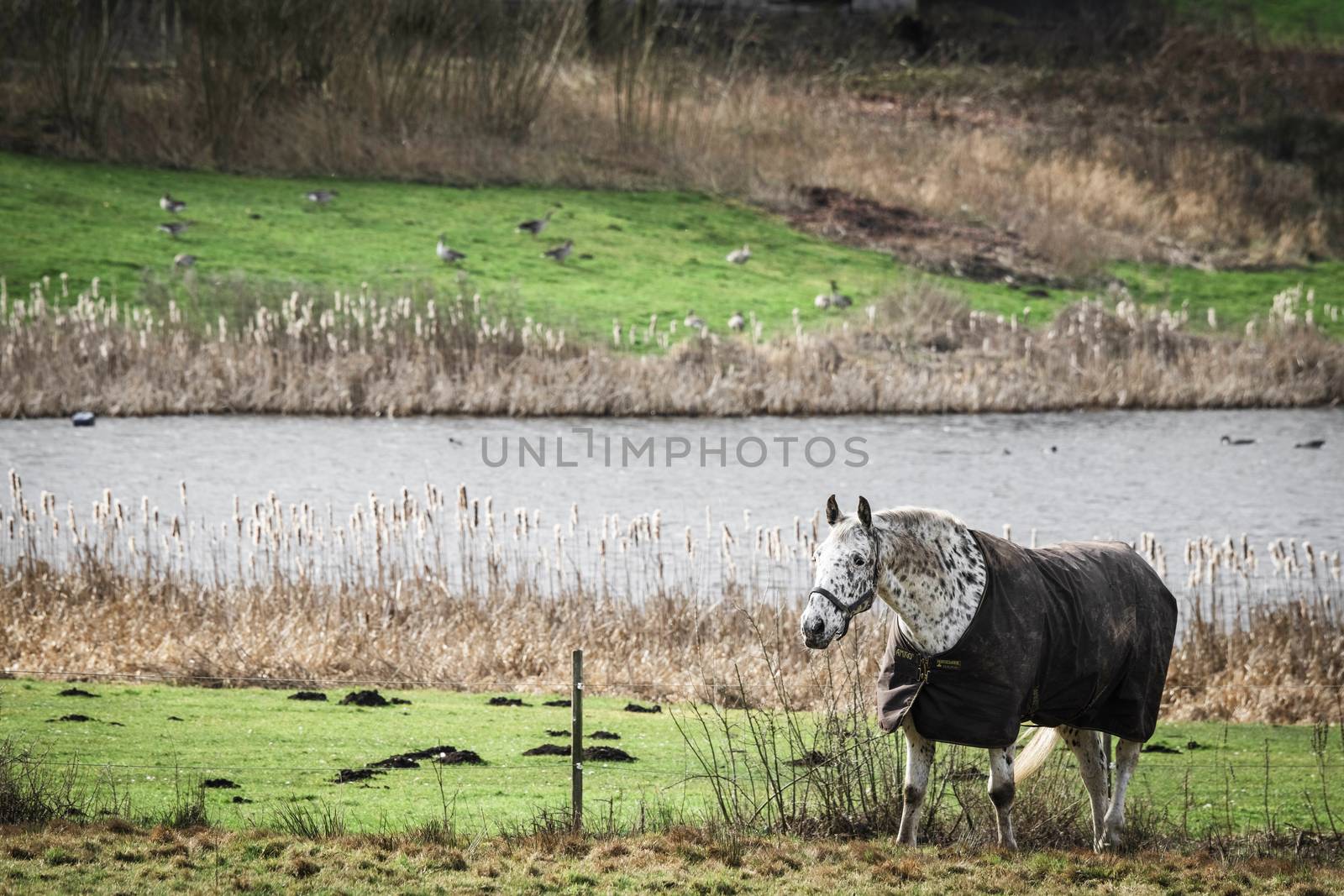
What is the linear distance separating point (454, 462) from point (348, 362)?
14.4 ft

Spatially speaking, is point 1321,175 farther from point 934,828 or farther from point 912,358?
point 934,828

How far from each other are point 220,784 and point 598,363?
61.2 ft

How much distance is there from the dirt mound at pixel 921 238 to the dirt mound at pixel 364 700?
84.0ft

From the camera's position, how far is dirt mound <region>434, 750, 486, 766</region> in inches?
421

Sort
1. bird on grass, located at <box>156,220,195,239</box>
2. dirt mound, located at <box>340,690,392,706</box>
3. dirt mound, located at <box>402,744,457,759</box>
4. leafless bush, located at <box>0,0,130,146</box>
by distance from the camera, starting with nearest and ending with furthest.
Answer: dirt mound, located at <box>402,744,457,759</box>, dirt mound, located at <box>340,690,392,706</box>, bird on grass, located at <box>156,220,195,239</box>, leafless bush, located at <box>0,0,130,146</box>

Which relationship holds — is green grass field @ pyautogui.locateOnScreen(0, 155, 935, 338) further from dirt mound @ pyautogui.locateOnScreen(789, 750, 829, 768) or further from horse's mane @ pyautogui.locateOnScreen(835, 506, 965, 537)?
horse's mane @ pyautogui.locateOnScreen(835, 506, 965, 537)

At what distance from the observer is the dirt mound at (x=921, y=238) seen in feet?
120

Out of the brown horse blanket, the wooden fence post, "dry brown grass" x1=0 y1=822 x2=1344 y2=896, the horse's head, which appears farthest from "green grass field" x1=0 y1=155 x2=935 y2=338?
the horse's head

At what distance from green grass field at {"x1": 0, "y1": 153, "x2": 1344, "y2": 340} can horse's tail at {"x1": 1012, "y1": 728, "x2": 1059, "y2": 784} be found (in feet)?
68.4

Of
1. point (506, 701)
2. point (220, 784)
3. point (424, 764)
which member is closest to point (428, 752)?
point (424, 764)

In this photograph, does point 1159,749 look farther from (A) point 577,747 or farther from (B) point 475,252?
(B) point 475,252

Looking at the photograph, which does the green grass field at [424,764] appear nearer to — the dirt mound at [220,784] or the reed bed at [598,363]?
the dirt mound at [220,784]

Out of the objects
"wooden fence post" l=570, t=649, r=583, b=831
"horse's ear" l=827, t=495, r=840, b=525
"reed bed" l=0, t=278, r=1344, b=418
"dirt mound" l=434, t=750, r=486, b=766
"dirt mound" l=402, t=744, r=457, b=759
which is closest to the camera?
"horse's ear" l=827, t=495, r=840, b=525

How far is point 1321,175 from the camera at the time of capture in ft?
151
